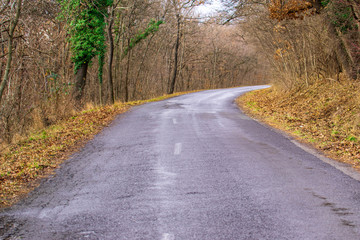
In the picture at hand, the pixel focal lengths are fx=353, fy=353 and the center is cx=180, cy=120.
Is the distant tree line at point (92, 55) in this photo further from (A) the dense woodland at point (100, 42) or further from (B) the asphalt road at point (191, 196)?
(B) the asphalt road at point (191, 196)

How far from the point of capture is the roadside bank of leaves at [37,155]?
6.70 m

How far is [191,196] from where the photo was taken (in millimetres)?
5750

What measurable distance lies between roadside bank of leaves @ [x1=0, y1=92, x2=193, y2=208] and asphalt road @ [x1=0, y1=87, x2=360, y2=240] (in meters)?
0.36

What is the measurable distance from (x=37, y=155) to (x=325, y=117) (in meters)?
11.0

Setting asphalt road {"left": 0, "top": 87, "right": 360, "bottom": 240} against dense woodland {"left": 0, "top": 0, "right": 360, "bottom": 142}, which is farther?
dense woodland {"left": 0, "top": 0, "right": 360, "bottom": 142}

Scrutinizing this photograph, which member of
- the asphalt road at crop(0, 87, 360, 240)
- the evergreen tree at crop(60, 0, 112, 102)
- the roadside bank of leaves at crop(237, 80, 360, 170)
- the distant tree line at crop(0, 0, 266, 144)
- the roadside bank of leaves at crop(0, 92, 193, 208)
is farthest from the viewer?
the evergreen tree at crop(60, 0, 112, 102)

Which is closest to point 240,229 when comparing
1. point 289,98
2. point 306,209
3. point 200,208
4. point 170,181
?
point 200,208

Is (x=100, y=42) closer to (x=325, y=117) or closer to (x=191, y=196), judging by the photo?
(x=325, y=117)

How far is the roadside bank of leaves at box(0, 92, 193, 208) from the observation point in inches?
264

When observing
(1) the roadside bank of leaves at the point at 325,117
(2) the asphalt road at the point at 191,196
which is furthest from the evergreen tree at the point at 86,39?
(2) the asphalt road at the point at 191,196

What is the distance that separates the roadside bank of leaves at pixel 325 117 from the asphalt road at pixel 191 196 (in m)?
1.06

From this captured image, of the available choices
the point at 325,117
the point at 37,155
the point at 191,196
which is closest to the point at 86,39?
the point at 37,155

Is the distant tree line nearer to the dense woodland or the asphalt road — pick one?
the dense woodland

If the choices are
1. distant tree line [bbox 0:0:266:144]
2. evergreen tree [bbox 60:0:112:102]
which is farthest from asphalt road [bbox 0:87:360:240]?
evergreen tree [bbox 60:0:112:102]
